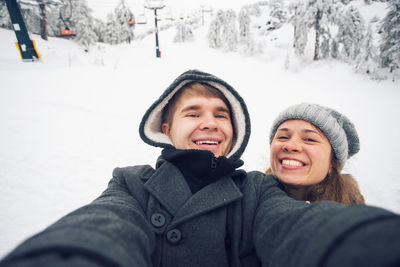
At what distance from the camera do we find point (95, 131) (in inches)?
216

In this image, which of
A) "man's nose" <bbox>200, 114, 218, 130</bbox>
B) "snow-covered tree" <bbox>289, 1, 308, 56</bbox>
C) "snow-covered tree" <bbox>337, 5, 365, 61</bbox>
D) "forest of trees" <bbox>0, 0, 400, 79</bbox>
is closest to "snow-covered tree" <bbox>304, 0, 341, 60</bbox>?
"forest of trees" <bbox>0, 0, 400, 79</bbox>

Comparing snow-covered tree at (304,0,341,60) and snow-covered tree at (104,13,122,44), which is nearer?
snow-covered tree at (304,0,341,60)

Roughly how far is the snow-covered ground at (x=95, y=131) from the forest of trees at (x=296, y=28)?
2.04 meters

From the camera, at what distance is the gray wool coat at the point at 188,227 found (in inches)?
24.0

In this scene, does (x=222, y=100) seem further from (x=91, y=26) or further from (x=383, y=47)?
(x=91, y=26)


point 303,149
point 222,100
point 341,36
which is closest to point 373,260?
point 303,149

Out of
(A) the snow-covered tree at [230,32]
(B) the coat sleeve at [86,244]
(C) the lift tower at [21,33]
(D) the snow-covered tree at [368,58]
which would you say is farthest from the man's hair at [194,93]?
(A) the snow-covered tree at [230,32]

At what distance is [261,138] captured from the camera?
5.67 m

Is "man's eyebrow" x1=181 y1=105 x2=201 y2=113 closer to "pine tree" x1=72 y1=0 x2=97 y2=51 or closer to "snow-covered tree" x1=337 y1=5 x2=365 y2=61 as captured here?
"snow-covered tree" x1=337 y1=5 x2=365 y2=61

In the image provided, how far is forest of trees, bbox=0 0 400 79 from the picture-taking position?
12.0m

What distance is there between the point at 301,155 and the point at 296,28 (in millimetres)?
19402

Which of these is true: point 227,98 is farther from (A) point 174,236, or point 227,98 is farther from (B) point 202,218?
(A) point 174,236

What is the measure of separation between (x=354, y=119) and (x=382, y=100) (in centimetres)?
362

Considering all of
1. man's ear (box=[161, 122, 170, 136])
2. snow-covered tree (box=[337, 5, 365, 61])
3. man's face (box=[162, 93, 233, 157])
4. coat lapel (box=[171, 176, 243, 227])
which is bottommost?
coat lapel (box=[171, 176, 243, 227])
